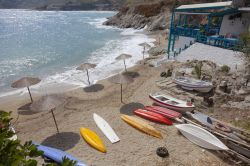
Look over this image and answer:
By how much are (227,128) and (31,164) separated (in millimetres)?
9175

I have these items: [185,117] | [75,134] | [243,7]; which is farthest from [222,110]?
[243,7]

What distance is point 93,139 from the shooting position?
9273 mm

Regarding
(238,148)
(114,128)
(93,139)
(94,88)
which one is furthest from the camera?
(94,88)

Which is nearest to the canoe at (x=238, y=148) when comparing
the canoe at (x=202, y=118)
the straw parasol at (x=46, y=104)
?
the canoe at (x=202, y=118)

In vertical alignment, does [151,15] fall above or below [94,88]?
above

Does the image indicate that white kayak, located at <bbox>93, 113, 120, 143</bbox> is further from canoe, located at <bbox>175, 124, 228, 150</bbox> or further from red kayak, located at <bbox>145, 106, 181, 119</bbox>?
canoe, located at <bbox>175, 124, 228, 150</bbox>

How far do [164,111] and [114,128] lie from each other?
3281mm

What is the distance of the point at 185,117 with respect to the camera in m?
11.1

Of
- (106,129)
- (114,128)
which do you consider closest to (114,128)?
(114,128)

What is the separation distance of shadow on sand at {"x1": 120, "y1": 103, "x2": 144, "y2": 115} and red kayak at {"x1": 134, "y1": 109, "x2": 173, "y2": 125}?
2.04ft

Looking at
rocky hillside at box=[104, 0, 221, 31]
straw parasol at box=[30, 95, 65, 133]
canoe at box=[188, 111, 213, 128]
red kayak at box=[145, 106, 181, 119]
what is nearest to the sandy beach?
red kayak at box=[145, 106, 181, 119]

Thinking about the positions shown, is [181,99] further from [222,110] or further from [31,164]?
[31,164]

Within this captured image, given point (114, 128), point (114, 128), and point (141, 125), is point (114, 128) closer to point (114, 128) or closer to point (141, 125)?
point (114, 128)

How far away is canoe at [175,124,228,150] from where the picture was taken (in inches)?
324
